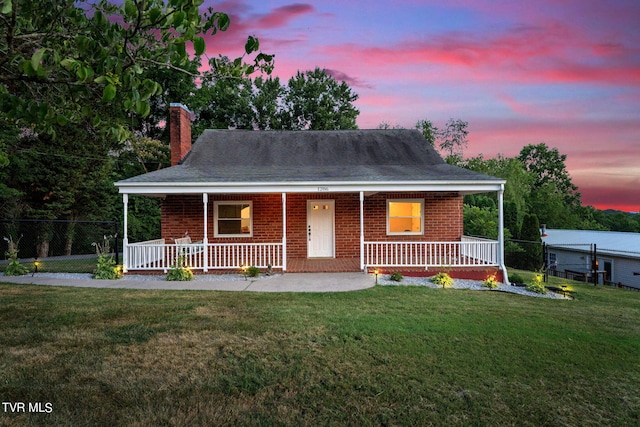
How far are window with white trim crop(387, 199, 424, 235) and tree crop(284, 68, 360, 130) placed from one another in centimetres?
1781

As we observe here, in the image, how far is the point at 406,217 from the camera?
13.8 meters

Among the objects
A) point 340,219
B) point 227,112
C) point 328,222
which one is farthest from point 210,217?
point 227,112

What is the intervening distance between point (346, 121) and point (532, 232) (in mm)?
15588

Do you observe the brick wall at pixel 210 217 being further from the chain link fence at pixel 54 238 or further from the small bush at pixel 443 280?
the chain link fence at pixel 54 238

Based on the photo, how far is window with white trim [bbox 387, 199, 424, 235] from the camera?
44.9ft

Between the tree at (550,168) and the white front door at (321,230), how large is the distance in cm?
4231

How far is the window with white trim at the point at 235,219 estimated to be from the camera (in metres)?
13.4

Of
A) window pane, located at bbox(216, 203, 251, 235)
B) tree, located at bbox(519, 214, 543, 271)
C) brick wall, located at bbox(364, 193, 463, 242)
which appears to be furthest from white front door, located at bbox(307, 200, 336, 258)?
tree, located at bbox(519, 214, 543, 271)

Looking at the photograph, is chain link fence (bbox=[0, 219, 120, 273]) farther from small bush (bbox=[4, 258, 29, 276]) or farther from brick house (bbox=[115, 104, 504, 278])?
brick house (bbox=[115, 104, 504, 278])

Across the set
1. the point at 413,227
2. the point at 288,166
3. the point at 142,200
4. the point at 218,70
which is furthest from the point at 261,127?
the point at 218,70

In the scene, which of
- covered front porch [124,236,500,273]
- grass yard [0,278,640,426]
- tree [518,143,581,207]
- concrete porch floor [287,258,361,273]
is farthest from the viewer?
tree [518,143,581,207]

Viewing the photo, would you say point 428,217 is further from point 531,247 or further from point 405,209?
point 531,247

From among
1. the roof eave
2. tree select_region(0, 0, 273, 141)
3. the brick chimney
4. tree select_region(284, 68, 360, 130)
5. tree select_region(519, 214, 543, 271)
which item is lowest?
tree select_region(519, 214, 543, 271)

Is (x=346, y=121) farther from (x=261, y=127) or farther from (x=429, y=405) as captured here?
(x=429, y=405)
